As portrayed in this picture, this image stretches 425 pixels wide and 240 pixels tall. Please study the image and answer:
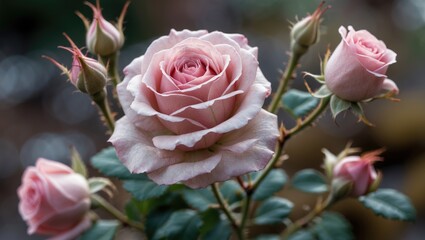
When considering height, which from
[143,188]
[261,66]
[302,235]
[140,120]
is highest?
[140,120]

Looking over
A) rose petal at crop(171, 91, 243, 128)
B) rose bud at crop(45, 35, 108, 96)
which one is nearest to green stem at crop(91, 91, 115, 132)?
rose bud at crop(45, 35, 108, 96)

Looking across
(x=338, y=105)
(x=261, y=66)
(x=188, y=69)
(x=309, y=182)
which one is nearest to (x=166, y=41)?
(x=188, y=69)

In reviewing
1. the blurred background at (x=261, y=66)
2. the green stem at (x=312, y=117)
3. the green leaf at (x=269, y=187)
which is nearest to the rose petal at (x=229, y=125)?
the green stem at (x=312, y=117)

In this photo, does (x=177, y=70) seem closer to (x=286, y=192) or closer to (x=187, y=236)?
(x=187, y=236)

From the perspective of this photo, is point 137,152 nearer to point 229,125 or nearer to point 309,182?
point 229,125

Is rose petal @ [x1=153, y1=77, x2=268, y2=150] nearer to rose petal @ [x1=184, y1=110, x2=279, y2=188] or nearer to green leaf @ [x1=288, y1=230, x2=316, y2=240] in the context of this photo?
rose petal @ [x1=184, y1=110, x2=279, y2=188]

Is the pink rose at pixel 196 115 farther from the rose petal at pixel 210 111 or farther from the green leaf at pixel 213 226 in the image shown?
the green leaf at pixel 213 226
